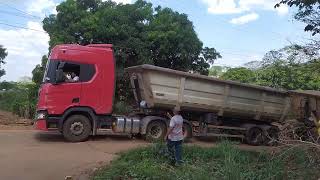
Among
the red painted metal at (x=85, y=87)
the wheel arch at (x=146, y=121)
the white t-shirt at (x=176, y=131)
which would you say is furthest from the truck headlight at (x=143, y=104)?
the white t-shirt at (x=176, y=131)

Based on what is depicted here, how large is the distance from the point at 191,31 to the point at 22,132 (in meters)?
10.7

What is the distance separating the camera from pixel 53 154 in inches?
521

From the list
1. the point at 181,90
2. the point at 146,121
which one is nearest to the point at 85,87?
the point at 146,121

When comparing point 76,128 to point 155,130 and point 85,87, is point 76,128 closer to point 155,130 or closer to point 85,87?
point 85,87

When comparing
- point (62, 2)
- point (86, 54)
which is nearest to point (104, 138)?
point (86, 54)

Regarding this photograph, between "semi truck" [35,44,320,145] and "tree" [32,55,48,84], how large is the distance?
7853mm

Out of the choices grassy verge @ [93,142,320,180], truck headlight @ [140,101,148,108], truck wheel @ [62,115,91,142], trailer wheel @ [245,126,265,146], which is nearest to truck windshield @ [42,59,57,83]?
truck wheel @ [62,115,91,142]

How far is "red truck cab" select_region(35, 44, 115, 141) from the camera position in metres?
15.5

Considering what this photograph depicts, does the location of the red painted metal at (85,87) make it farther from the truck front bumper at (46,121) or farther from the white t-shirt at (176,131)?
the white t-shirt at (176,131)

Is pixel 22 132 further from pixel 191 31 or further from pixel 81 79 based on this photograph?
pixel 191 31

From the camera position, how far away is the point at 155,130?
16.7m

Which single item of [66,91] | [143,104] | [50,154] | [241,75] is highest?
[241,75]

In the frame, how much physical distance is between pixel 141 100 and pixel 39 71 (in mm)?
8772

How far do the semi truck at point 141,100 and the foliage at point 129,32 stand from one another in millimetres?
6279
